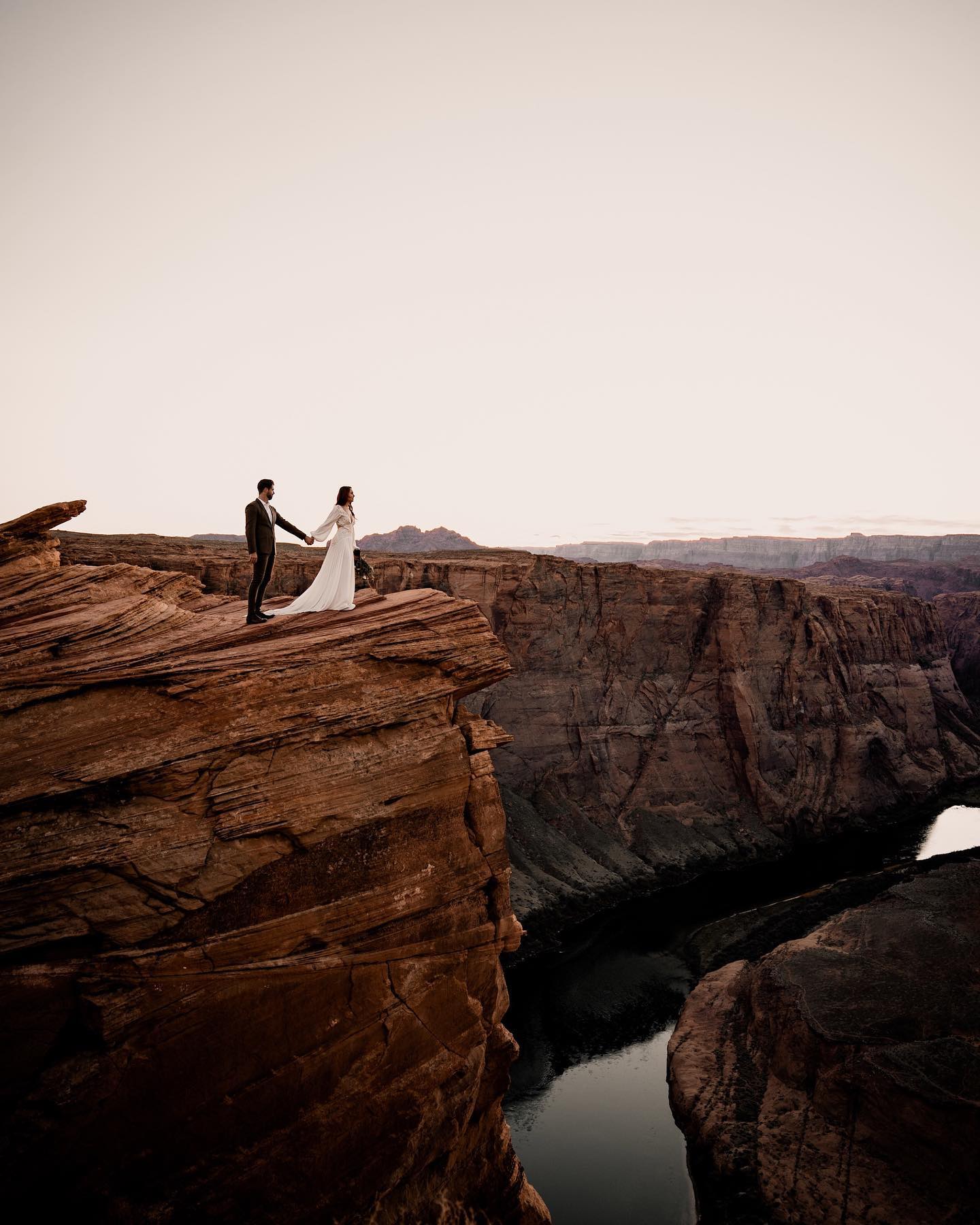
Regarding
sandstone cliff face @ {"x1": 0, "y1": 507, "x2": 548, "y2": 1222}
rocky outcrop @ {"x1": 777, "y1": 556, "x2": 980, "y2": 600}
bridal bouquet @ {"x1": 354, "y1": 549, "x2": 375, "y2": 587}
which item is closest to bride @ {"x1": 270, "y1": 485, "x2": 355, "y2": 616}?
sandstone cliff face @ {"x1": 0, "y1": 507, "x2": 548, "y2": 1222}

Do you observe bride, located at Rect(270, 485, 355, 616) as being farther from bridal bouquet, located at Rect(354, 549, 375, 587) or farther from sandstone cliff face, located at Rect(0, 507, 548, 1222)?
bridal bouquet, located at Rect(354, 549, 375, 587)

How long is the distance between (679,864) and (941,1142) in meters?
29.1

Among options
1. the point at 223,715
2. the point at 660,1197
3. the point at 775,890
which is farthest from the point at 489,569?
the point at 223,715

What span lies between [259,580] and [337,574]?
1396mm

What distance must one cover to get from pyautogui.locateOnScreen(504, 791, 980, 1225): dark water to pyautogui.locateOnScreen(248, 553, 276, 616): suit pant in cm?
1992

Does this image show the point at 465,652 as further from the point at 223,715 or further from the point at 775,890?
the point at 775,890

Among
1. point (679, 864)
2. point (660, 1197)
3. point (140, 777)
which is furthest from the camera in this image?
point (679, 864)

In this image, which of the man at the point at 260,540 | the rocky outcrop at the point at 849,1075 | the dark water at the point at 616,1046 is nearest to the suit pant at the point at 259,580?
the man at the point at 260,540

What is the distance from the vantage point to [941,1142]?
18406 millimetres

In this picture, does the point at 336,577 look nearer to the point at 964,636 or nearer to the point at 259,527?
the point at 259,527

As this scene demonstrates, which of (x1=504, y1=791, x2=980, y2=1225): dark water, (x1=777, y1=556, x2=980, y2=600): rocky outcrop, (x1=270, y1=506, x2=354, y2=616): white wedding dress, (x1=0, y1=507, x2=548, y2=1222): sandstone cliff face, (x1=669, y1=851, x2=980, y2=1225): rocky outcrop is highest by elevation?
(x1=270, y1=506, x2=354, y2=616): white wedding dress

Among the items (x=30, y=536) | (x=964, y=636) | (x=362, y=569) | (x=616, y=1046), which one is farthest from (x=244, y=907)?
(x=964, y=636)

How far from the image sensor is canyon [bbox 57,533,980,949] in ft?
152

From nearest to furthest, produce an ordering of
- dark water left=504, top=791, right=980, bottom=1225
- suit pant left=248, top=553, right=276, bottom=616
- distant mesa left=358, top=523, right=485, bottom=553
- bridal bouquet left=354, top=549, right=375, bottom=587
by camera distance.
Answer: suit pant left=248, top=553, right=276, bottom=616 < bridal bouquet left=354, top=549, right=375, bottom=587 < dark water left=504, top=791, right=980, bottom=1225 < distant mesa left=358, top=523, right=485, bottom=553
